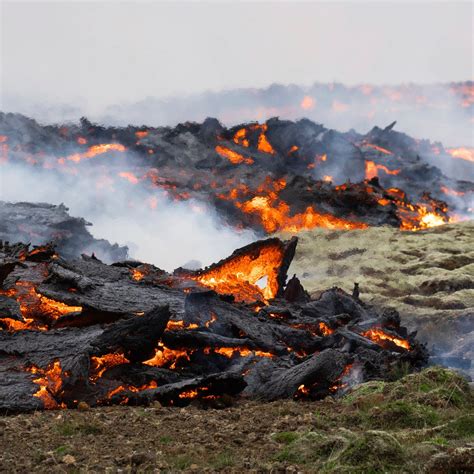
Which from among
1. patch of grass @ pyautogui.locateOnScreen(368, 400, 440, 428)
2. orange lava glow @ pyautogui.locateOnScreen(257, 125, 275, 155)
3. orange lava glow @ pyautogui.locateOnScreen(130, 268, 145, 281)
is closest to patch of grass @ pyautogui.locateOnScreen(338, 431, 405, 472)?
patch of grass @ pyautogui.locateOnScreen(368, 400, 440, 428)

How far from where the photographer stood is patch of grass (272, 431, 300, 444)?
24.4 feet

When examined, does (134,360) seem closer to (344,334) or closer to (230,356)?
(230,356)

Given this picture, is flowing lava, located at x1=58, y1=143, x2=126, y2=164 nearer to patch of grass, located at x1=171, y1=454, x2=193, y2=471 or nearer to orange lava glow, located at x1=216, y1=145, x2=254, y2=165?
orange lava glow, located at x1=216, y1=145, x2=254, y2=165

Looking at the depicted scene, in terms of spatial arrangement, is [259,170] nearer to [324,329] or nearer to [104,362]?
[324,329]

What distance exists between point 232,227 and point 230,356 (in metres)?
21.7

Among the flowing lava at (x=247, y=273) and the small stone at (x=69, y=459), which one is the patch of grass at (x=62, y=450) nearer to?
the small stone at (x=69, y=459)

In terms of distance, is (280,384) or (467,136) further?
(467,136)

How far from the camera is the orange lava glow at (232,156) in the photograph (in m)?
39.2

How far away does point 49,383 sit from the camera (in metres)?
9.97

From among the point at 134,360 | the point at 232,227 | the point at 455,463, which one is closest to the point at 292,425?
the point at 455,463

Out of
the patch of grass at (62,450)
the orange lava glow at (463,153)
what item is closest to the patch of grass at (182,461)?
the patch of grass at (62,450)

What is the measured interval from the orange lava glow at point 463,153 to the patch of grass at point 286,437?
183 feet

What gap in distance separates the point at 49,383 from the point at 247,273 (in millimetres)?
7973

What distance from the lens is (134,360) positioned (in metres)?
10.9
